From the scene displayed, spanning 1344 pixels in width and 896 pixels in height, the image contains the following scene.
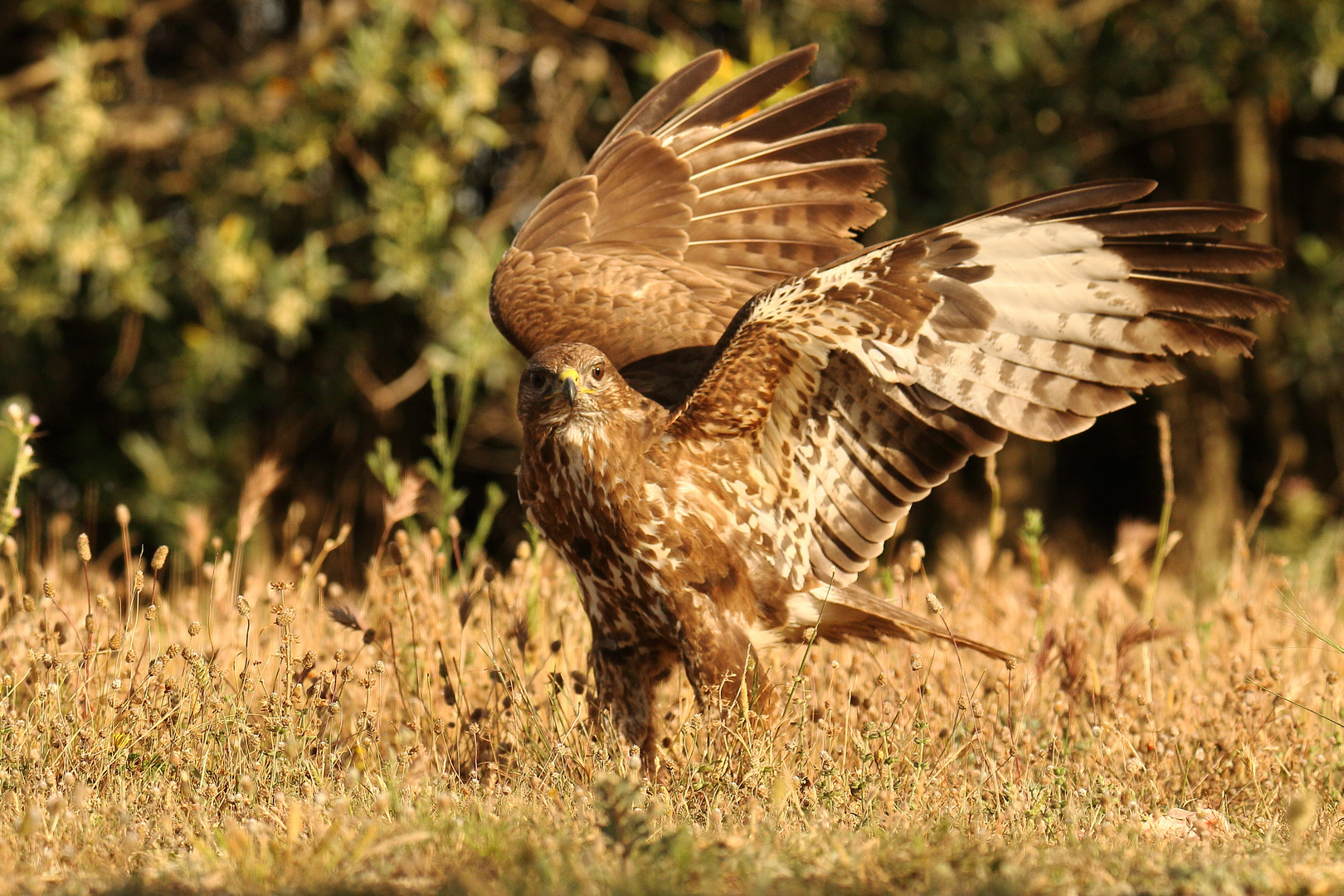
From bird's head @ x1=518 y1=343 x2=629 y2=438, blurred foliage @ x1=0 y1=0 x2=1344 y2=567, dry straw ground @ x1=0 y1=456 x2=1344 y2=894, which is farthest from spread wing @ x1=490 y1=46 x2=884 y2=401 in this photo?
blurred foliage @ x1=0 y1=0 x2=1344 y2=567

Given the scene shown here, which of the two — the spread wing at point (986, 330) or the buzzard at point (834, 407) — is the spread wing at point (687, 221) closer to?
the buzzard at point (834, 407)

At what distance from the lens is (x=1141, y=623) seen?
4184 mm

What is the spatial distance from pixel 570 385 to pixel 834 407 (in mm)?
775

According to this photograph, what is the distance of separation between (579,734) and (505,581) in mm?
1235

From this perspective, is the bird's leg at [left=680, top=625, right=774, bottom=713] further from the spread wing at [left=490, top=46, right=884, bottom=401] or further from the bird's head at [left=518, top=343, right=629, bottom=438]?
the spread wing at [left=490, top=46, right=884, bottom=401]

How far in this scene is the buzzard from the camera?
360 centimetres

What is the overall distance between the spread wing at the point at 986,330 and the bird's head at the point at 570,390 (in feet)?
0.75

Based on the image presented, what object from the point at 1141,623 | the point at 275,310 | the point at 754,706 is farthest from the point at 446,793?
the point at 275,310

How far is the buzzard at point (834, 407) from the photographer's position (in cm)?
360

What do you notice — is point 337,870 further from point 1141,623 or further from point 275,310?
point 275,310

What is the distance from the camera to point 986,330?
3740 mm

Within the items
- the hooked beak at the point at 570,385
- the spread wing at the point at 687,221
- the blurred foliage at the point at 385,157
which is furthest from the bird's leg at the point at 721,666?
the blurred foliage at the point at 385,157

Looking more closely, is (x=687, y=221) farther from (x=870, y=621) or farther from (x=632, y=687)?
(x=632, y=687)

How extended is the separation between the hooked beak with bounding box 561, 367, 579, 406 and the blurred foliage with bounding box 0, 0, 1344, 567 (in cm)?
311
